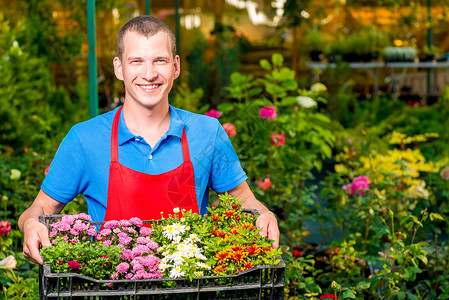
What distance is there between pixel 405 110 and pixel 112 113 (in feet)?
17.2

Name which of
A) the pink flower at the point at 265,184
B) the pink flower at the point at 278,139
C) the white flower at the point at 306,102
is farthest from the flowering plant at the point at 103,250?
the white flower at the point at 306,102

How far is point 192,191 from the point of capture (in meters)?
1.83

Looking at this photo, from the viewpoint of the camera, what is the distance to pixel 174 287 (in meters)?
1.31

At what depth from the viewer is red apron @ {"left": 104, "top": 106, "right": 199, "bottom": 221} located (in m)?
1.76

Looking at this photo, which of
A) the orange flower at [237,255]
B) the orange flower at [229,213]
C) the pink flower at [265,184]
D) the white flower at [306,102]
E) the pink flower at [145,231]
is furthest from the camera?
the white flower at [306,102]

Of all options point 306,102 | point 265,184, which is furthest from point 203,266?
point 306,102

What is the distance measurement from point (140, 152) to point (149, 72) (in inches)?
9.1

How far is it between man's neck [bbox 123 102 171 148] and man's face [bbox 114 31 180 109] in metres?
0.05

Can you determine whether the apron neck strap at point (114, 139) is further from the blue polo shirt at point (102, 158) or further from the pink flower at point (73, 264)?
the pink flower at point (73, 264)

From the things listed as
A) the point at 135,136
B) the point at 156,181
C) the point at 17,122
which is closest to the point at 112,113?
the point at 135,136

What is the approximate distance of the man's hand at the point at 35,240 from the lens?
4.81 ft

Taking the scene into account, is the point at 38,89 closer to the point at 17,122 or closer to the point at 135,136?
the point at 17,122

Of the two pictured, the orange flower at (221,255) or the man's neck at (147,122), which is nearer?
the orange flower at (221,255)

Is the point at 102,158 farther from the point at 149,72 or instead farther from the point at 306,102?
the point at 306,102
